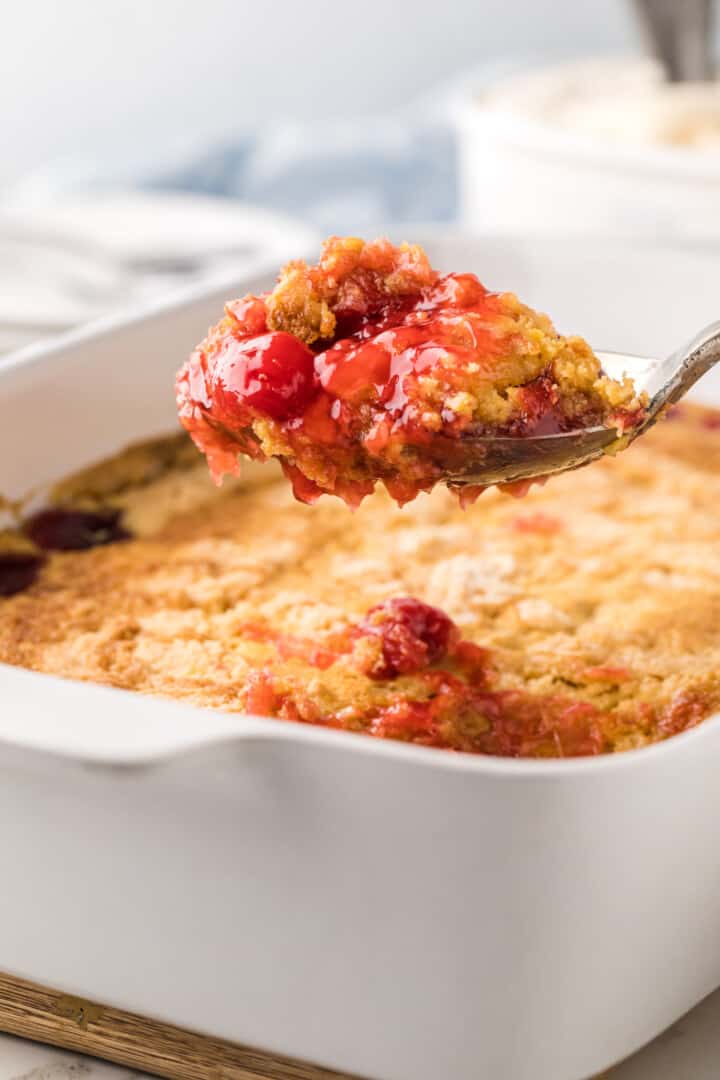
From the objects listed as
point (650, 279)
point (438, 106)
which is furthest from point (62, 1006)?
point (438, 106)

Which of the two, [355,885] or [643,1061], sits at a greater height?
[355,885]

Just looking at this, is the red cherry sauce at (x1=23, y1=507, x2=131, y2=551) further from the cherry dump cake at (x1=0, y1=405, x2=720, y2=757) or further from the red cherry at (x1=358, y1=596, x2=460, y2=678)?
the red cherry at (x1=358, y1=596, x2=460, y2=678)

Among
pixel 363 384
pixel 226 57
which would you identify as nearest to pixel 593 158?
pixel 363 384

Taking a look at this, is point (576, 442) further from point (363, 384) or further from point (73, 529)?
point (73, 529)

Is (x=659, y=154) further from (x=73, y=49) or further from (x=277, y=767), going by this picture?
(x=73, y=49)

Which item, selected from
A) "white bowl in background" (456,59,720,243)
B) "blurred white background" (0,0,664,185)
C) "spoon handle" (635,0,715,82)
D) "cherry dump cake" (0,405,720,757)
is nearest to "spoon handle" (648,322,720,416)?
"cherry dump cake" (0,405,720,757)

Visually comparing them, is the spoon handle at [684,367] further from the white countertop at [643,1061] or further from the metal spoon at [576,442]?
the white countertop at [643,1061]
